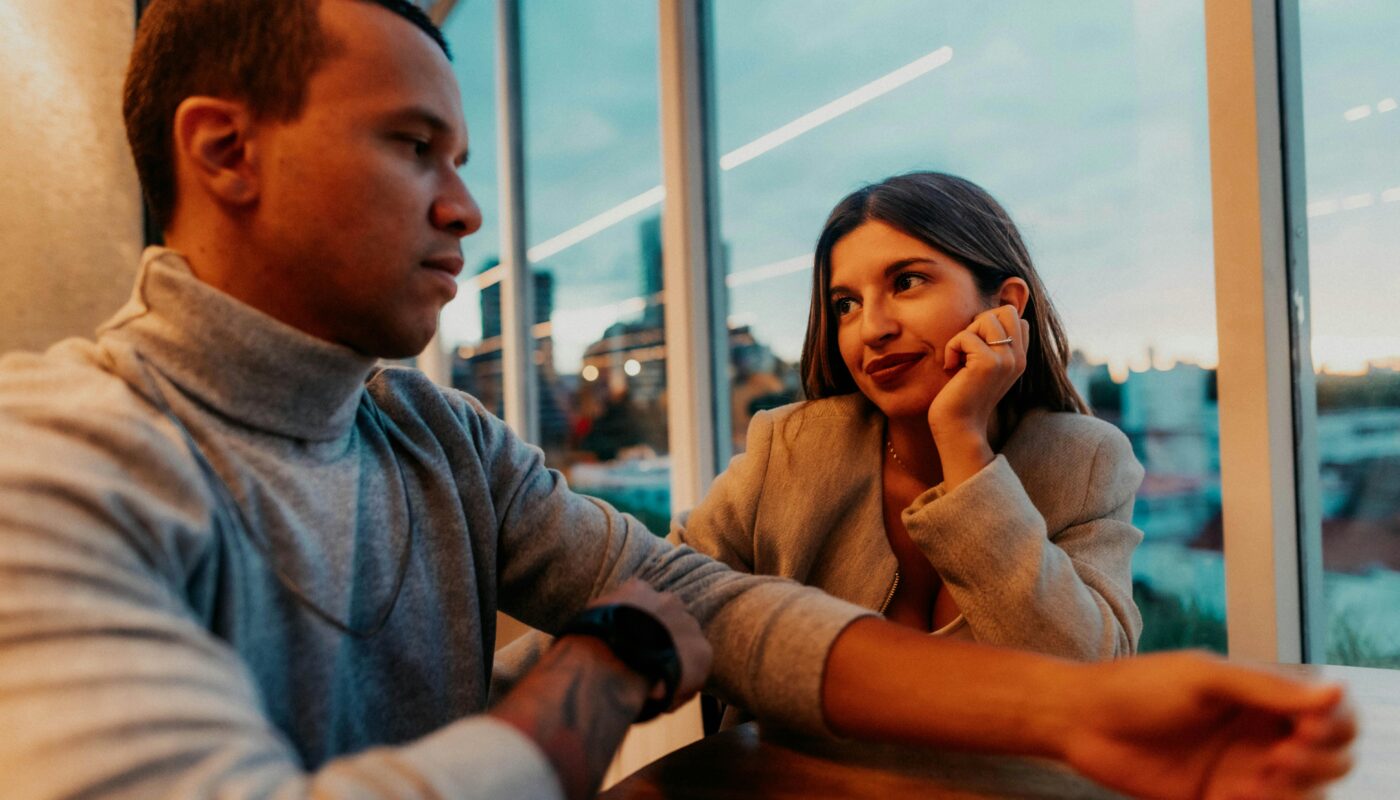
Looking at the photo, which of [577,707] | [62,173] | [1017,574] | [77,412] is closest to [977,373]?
[1017,574]

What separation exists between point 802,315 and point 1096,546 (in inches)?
44.6

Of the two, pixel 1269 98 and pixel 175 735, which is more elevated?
pixel 1269 98

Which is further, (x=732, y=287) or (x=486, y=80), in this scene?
(x=486, y=80)

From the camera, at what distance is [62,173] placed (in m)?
2.04

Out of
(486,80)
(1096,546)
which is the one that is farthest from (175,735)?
(486,80)

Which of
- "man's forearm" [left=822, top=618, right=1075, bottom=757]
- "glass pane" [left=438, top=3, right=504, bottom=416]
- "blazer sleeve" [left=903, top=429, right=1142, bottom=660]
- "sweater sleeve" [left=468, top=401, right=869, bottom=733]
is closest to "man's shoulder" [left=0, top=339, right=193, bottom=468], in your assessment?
"sweater sleeve" [left=468, top=401, right=869, bottom=733]

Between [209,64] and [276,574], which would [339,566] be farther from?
[209,64]

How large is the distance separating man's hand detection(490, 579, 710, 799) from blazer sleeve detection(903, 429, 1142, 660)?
47 centimetres

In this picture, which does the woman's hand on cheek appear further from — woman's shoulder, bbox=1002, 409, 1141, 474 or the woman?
woman's shoulder, bbox=1002, 409, 1141, 474

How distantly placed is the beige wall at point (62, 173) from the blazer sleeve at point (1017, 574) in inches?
74.7

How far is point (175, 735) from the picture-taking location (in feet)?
1.57

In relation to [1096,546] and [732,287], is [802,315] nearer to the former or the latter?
[732,287]

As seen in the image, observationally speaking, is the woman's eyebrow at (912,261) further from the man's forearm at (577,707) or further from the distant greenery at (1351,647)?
the distant greenery at (1351,647)

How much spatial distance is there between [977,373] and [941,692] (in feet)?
1.95
